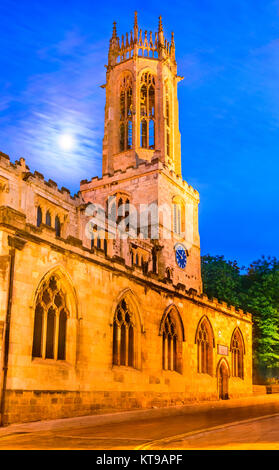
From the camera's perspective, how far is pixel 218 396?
30.2m

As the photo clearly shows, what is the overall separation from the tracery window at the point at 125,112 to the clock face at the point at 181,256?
10565mm

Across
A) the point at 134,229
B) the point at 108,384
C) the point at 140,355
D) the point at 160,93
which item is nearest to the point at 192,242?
the point at 134,229

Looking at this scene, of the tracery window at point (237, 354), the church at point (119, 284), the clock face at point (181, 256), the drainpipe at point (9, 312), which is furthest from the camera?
the clock face at point (181, 256)

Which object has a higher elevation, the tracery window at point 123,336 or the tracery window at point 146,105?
the tracery window at point 146,105

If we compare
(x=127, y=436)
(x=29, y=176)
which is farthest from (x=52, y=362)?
(x=29, y=176)

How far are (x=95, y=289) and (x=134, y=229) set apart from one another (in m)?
17.0

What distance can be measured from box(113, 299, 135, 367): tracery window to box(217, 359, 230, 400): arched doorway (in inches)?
395

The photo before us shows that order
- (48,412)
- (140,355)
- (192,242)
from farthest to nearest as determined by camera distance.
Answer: (192,242) < (140,355) < (48,412)

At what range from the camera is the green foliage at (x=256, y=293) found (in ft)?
130

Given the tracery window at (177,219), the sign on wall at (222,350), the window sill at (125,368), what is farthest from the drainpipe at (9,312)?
the tracery window at (177,219)

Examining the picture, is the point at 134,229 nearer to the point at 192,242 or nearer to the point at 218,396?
the point at 192,242

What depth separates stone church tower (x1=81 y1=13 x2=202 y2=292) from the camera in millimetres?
37125

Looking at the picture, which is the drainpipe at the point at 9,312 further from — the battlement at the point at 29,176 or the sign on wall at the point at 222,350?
the sign on wall at the point at 222,350

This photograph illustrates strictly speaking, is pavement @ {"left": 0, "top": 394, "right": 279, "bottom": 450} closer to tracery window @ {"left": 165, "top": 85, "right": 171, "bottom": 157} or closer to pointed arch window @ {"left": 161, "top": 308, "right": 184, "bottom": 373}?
pointed arch window @ {"left": 161, "top": 308, "right": 184, "bottom": 373}
